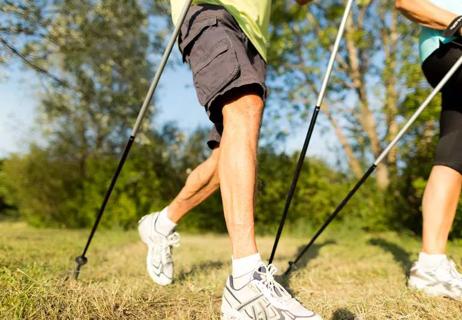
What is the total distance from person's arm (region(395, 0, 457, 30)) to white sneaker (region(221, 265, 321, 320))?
1.60 m

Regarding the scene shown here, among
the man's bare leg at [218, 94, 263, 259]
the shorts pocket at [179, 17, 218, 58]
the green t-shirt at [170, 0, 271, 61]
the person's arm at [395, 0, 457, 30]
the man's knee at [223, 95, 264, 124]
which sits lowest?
the man's bare leg at [218, 94, 263, 259]

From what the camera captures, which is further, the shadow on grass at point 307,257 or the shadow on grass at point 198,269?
the shadow on grass at point 307,257

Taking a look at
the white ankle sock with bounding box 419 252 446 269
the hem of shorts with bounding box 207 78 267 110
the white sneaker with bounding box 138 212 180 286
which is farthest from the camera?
the white sneaker with bounding box 138 212 180 286

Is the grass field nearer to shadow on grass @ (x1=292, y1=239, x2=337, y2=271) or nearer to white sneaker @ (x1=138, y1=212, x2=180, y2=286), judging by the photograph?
white sneaker @ (x1=138, y1=212, x2=180, y2=286)

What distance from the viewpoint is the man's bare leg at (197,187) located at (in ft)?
9.00

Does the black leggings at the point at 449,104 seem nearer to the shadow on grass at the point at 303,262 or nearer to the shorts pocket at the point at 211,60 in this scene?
the shadow on grass at the point at 303,262

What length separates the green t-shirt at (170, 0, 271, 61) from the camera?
2239 mm

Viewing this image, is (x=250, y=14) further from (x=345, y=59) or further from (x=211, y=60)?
(x=345, y=59)

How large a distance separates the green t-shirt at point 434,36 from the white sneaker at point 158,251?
1704 mm

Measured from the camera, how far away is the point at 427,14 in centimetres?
262

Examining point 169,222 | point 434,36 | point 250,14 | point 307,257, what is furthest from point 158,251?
point 307,257

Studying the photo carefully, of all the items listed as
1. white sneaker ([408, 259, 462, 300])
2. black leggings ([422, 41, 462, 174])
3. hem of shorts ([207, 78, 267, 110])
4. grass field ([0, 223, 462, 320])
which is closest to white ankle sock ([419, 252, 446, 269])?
white sneaker ([408, 259, 462, 300])

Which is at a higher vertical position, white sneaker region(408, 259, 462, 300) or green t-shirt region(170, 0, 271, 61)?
green t-shirt region(170, 0, 271, 61)

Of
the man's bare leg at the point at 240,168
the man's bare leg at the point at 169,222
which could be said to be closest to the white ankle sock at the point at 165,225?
the man's bare leg at the point at 169,222
